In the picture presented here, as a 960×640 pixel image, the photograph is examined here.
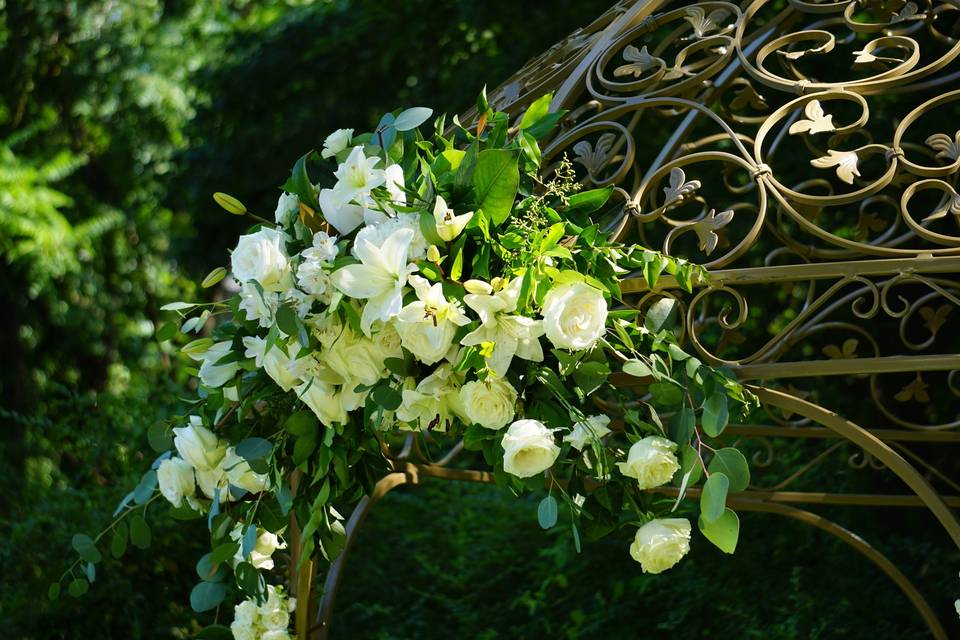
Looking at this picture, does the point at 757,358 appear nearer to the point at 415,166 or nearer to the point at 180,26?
the point at 415,166

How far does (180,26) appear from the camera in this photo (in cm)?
837

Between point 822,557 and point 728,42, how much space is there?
8.18ft

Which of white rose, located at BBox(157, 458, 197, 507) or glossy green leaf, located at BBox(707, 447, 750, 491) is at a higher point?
white rose, located at BBox(157, 458, 197, 507)

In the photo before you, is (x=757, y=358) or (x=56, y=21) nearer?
(x=757, y=358)

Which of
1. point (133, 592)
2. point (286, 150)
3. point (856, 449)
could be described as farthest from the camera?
point (286, 150)

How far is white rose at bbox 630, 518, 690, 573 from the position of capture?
1633 mm

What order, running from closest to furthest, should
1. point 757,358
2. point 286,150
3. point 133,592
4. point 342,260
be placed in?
point 342,260 → point 757,358 → point 133,592 → point 286,150

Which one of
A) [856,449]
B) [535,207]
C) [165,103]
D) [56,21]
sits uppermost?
[535,207]

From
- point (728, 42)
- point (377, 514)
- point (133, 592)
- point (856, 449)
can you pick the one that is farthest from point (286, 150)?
point (728, 42)

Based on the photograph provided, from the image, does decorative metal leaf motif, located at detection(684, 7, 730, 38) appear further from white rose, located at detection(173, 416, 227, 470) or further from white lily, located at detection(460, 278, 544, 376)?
white rose, located at detection(173, 416, 227, 470)

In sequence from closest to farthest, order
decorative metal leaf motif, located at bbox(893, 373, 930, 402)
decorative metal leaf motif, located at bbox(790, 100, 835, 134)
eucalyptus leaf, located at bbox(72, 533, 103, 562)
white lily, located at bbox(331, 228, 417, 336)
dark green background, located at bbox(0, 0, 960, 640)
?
white lily, located at bbox(331, 228, 417, 336)
decorative metal leaf motif, located at bbox(790, 100, 835, 134)
eucalyptus leaf, located at bbox(72, 533, 103, 562)
decorative metal leaf motif, located at bbox(893, 373, 930, 402)
dark green background, located at bbox(0, 0, 960, 640)

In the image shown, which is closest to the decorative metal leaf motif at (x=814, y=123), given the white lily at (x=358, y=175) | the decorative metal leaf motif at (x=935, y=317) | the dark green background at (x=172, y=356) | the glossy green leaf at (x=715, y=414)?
the glossy green leaf at (x=715, y=414)

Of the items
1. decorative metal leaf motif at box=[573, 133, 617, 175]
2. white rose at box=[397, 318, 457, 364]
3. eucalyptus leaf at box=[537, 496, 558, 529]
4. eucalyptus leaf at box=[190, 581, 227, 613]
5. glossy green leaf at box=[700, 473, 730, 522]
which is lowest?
eucalyptus leaf at box=[190, 581, 227, 613]

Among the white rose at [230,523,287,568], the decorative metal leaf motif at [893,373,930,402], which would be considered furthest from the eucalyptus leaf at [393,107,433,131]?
the decorative metal leaf motif at [893,373,930,402]
